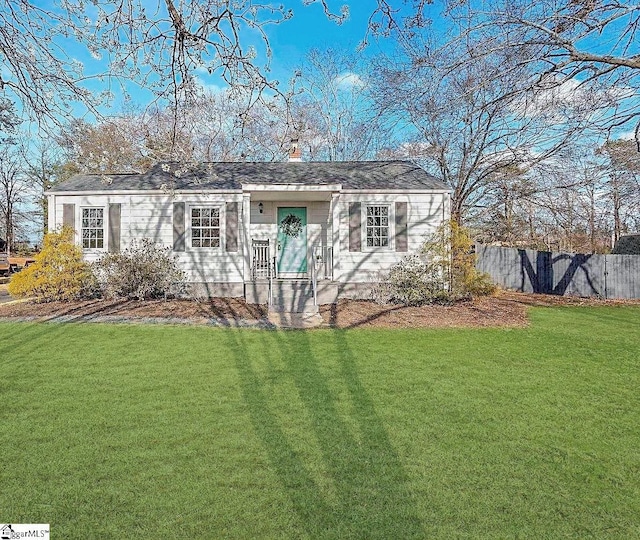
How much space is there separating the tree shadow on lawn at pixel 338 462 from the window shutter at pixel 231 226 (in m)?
7.22

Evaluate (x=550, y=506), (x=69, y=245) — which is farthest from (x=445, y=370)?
(x=69, y=245)

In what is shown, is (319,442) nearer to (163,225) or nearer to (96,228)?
(163,225)

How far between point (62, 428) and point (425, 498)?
119 inches

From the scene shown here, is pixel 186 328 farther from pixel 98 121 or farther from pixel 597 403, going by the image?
pixel 597 403

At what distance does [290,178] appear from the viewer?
12.9m

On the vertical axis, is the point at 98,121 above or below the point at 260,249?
above

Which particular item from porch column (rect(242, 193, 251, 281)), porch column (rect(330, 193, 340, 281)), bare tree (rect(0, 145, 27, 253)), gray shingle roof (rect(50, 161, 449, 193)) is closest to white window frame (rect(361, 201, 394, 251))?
gray shingle roof (rect(50, 161, 449, 193))

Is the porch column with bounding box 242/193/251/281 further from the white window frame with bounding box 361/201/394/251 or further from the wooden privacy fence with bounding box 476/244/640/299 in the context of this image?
the wooden privacy fence with bounding box 476/244/640/299

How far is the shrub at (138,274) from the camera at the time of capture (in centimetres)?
1118

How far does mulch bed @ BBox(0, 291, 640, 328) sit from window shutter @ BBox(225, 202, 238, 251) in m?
1.68

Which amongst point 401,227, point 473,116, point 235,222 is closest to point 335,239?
point 401,227

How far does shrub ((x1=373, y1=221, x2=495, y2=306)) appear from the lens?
11000 mm

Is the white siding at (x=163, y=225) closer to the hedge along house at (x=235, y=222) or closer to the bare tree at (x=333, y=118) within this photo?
the hedge along house at (x=235, y=222)

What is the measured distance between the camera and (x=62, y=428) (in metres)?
3.72
